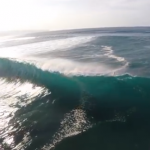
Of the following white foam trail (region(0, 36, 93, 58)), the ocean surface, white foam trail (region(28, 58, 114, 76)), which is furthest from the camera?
white foam trail (region(0, 36, 93, 58))

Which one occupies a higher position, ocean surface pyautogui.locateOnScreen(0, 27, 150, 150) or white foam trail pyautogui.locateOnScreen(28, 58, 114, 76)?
white foam trail pyautogui.locateOnScreen(28, 58, 114, 76)

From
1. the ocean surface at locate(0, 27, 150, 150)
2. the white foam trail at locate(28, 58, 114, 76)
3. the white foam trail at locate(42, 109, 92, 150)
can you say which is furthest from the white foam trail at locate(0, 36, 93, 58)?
the white foam trail at locate(42, 109, 92, 150)

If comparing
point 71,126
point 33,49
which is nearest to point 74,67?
point 71,126

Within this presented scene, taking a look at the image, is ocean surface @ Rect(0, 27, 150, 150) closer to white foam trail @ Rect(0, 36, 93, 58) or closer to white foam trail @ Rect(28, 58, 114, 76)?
white foam trail @ Rect(28, 58, 114, 76)

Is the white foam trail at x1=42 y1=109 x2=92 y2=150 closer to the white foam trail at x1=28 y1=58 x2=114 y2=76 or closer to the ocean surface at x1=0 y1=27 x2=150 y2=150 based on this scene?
the ocean surface at x1=0 y1=27 x2=150 y2=150

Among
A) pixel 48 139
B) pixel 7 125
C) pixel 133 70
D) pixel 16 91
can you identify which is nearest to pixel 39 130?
pixel 48 139

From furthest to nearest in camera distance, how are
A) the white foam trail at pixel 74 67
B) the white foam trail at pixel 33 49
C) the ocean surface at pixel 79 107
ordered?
the white foam trail at pixel 33 49 → the white foam trail at pixel 74 67 → the ocean surface at pixel 79 107

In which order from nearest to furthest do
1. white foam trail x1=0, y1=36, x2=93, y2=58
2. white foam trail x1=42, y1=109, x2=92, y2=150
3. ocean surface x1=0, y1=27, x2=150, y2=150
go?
ocean surface x1=0, y1=27, x2=150, y2=150
white foam trail x1=42, y1=109, x2=92, y2=150
white foam trail x1=0, y1=36, x2=93, y2=58

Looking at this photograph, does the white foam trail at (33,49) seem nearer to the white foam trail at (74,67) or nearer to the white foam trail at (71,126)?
the white foam trail at (74,67)

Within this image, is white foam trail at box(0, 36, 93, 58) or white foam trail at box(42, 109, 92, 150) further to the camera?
white foam trail at box(0, 36, 93, 58)

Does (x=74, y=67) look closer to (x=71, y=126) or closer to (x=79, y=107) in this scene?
(x=79, y=107)

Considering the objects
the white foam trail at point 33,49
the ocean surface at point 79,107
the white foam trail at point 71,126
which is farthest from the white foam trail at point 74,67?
the white foam trail at point 33,49
